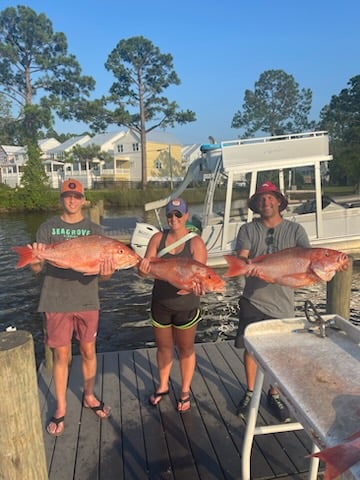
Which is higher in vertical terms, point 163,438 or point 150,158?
point 150,158

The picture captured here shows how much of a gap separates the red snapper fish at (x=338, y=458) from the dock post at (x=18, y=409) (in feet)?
4.41

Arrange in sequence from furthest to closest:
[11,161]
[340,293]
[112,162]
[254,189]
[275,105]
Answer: [275,105] < [11,161] < [112,162] < [254,189] < [340,293]

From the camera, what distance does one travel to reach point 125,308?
8883 mm

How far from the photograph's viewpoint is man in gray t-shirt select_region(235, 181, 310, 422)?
3182 mm

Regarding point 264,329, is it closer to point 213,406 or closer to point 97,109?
point 213,406

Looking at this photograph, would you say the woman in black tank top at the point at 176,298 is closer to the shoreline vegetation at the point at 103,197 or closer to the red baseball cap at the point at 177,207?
the red baseball cap at the point at 177,207

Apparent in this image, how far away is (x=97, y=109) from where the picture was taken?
36531 mm

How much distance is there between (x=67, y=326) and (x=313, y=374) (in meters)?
1.94

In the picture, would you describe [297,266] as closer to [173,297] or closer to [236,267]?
[236,267]

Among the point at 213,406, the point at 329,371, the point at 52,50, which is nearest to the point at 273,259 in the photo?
the point at 329,371

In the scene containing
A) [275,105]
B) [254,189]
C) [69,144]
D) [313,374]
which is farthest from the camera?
[275,105]

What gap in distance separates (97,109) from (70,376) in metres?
35.8

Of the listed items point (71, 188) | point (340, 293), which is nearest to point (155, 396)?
point (71, 188)

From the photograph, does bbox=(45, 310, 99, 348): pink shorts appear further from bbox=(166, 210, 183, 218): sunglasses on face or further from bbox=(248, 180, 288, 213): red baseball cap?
bbox=(248, 180, 288, 213): red baseball cap
